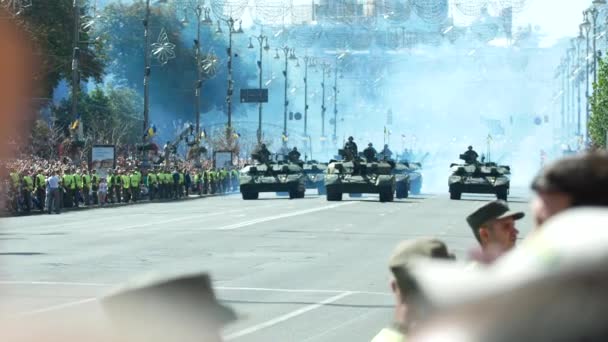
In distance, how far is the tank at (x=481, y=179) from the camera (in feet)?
223

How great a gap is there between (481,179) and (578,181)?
66.4 m

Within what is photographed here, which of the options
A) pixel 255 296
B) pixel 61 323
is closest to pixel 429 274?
pixel 61 323

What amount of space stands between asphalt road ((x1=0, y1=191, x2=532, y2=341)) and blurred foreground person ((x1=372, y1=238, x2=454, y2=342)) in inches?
77.6

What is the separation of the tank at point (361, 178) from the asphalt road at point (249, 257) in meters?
8.36

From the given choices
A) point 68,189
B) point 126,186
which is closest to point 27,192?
point 68,189

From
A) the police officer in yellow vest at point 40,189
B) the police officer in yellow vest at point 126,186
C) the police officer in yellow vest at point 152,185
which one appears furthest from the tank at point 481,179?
the police officer in yellow vest at point 40,189

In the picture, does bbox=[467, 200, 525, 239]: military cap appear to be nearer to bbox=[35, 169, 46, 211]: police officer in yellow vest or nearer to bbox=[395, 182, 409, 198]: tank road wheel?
bbox=[35, 169, 46, 211]: police officer in yellow vest

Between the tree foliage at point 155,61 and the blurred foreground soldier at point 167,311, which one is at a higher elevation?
the tree foliage at point 155,61

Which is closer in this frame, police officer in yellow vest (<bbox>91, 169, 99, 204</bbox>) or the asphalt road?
the asphalt road

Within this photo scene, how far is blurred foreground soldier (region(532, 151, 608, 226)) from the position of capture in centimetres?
265

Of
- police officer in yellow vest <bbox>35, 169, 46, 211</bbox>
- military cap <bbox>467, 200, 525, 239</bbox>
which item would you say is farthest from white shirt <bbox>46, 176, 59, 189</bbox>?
military cap <bbox>467, 200, 525, 239</bbox>

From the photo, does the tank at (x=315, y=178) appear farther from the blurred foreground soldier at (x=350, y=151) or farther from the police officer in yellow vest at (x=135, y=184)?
the police officer in yellow vest at (x=135, y=184)

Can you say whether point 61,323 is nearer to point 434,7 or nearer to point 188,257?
point 188,257

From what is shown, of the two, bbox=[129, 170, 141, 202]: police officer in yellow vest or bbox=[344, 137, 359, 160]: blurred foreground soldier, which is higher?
bbox=[344, 137, 359, 160]: blurred foreground soldier
